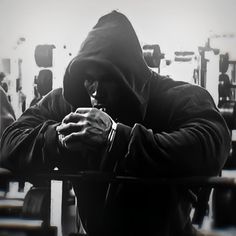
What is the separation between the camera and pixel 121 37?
47.5 inches

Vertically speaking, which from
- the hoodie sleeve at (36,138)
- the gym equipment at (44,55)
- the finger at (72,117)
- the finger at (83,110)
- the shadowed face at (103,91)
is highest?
the gym equipment at (44,55)

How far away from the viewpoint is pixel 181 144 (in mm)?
1141

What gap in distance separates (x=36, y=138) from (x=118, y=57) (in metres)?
0.33

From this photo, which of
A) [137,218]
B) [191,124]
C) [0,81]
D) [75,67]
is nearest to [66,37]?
[75,67]

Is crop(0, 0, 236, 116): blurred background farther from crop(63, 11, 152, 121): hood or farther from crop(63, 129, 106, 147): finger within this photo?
crop(63, 129, 106, 147): finger

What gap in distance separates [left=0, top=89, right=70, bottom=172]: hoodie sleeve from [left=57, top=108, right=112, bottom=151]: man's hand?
0.06 m

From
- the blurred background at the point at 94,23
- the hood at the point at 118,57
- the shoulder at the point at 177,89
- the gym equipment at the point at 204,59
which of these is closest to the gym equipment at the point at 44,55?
the blurred background at the point at 94,23

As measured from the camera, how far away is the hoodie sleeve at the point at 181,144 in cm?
114

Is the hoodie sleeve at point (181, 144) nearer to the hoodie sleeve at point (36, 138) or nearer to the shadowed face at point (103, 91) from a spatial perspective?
the shadowed face at point (103, 91)

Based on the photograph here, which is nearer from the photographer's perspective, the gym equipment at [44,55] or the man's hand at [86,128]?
the man's hand at [86,128]

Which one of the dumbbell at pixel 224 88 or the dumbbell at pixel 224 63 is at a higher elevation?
the dumbbell at pixel 224 63

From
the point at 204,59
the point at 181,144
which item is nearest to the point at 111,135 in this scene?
the point at 181,144

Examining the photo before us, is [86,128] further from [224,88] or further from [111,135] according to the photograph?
[224,88]

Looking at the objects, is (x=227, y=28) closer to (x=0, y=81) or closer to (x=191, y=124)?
(x=191, y=124)
